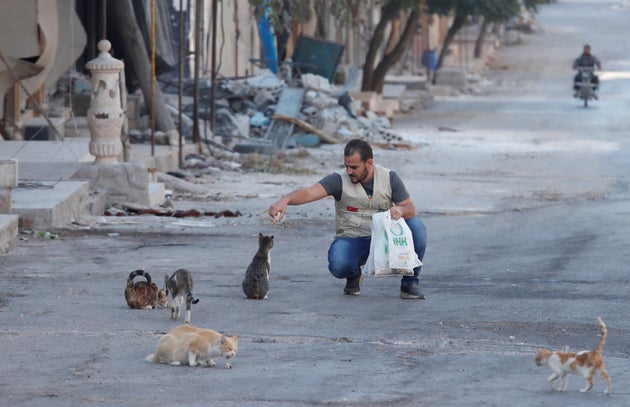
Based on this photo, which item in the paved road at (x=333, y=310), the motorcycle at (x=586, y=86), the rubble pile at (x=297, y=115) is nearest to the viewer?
A: the paved road at (x=333, y=310)

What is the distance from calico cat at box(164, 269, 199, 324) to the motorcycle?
32678 millimetres

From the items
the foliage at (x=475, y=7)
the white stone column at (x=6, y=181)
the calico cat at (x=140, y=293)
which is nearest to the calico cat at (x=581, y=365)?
the calico cat at (x=140, y=293)

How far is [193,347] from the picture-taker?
6645 millimetres

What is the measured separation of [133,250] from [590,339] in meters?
5.03

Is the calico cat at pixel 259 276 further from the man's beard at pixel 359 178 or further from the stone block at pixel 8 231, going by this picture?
the stone block at pixel 8 231

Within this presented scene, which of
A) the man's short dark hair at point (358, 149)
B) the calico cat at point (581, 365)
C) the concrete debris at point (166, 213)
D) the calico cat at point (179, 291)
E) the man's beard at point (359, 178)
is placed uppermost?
the man's short dark hair at point (358, 149)

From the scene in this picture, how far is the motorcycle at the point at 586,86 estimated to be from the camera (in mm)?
39375

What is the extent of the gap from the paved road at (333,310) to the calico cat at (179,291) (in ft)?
0.52

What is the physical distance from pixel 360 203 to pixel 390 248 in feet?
1.71

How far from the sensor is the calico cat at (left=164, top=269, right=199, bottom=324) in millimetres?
7883

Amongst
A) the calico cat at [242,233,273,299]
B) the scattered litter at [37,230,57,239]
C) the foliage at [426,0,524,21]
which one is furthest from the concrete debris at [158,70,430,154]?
the calico cat at [242,233,273,299]

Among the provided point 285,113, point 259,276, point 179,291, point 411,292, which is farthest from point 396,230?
point 285,113

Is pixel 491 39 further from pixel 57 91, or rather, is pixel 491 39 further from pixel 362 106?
pixel 57 91

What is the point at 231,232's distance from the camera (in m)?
13.0
